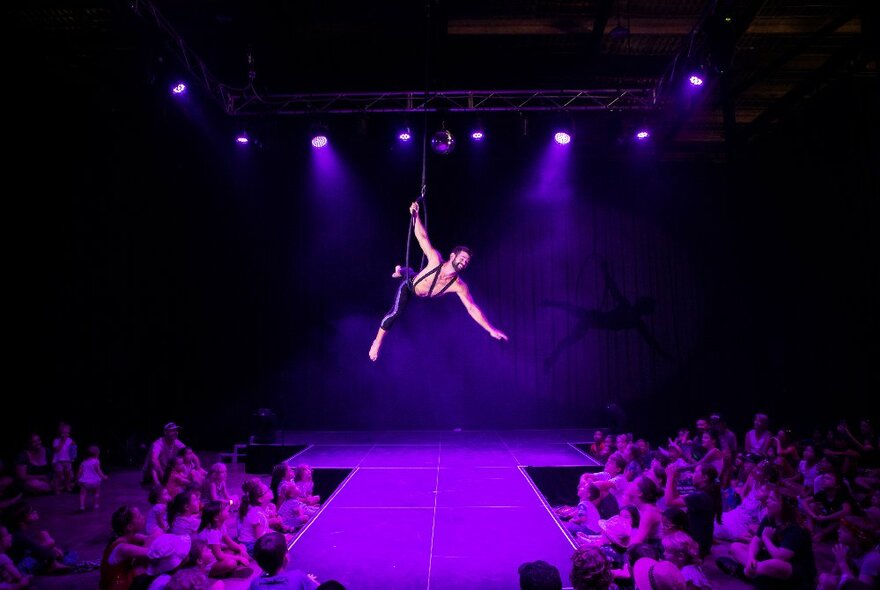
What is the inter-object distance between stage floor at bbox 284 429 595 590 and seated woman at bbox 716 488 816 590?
1.53 meters

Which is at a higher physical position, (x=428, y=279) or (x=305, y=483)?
(x=428, y=279)

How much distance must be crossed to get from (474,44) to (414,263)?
5.23 m

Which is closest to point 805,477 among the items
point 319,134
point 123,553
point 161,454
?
point 123,553

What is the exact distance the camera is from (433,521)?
20.1ft

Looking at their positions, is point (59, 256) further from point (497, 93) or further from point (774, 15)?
point (774, 15)

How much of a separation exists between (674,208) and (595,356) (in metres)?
4.06

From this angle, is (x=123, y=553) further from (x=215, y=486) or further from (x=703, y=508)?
(x=703, y=508)

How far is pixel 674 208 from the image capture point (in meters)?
13.1

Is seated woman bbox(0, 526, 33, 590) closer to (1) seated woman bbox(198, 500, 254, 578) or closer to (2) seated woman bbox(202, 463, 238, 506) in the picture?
(1) seated woman bbox(198, 500, 254, 578)

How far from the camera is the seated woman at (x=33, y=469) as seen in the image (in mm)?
7992

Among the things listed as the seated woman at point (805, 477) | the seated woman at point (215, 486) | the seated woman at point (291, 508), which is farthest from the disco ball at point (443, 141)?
the seated woman at point (805, 477)

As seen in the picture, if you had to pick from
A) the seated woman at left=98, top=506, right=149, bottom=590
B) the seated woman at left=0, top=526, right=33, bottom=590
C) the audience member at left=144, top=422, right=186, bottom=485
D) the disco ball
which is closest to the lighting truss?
the disco ball

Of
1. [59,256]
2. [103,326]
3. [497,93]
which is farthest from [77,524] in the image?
[497,93]

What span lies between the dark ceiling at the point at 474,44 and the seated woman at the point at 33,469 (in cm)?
653
